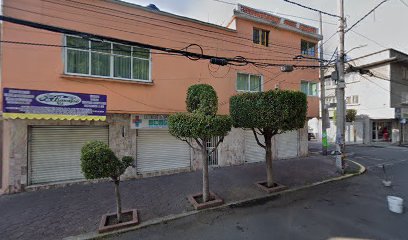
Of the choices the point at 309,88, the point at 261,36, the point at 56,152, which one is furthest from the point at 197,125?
the point at 309,88

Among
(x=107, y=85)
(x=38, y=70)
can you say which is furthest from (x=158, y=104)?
(x=38, y=70)

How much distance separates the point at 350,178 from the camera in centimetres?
944

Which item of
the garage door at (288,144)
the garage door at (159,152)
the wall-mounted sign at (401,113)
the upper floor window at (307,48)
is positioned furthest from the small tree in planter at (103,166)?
Answer: the wall-mounted sign at (401,113)

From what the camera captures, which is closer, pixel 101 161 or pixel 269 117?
pixel 101 161

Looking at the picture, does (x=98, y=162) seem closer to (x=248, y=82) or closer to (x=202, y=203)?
(x=202, y=203)

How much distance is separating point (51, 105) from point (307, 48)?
1487 cm

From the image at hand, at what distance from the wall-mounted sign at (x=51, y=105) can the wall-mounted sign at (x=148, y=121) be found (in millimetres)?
1377

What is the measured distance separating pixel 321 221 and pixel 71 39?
10401 mm

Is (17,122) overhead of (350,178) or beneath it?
overhead

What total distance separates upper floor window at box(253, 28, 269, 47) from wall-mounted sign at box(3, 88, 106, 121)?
8.94 m

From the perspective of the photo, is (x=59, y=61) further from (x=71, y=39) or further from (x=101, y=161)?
(x=101, y=161)

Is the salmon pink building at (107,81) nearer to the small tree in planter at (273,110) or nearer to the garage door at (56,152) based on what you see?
the garage door at (56,152)

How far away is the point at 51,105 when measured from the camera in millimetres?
7316

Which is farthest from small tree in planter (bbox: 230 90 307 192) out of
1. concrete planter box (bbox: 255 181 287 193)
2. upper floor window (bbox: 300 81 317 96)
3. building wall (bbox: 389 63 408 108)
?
building wall (bbox: 389 63 408 108)
